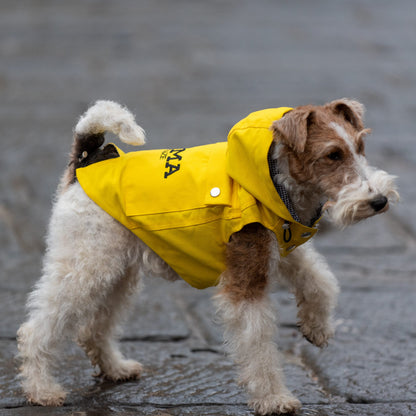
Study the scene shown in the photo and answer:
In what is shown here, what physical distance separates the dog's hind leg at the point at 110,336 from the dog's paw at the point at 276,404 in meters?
0.87

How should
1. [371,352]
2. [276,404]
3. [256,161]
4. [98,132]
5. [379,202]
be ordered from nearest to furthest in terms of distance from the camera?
[379,202], [256,161], [276,404], [98,132], [371,352]

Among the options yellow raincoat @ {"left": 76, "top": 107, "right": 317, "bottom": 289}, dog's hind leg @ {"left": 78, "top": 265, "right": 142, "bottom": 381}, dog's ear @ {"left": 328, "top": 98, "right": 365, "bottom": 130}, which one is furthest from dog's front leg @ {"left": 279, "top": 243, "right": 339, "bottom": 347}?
dog's hind leg @ {"left": 78, "top": 265, "right": 142, "bottom": 381}

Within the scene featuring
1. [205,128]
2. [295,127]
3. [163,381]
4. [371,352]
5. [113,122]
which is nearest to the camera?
[295,127]

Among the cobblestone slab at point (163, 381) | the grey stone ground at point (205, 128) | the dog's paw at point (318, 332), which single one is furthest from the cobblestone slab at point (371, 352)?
the dog's paw at point (318, 332)

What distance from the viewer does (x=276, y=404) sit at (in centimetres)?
358

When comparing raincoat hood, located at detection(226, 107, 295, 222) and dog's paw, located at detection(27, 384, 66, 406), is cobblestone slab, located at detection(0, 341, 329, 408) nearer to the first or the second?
dog's paw, located at detection(27, 384, 66, 406)

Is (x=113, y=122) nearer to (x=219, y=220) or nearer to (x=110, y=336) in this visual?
(x=219, y=220)

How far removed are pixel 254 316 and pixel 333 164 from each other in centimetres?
87

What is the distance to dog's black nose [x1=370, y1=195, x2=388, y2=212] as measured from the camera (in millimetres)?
3205

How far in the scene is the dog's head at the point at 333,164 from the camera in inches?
127

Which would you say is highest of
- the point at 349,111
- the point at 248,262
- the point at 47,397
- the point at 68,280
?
the point at 349,111

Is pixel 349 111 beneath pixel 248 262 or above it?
above

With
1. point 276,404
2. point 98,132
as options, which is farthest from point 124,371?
point 98,132

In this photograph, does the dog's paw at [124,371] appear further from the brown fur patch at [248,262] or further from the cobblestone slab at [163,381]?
the brown fur patch at [248,262]
